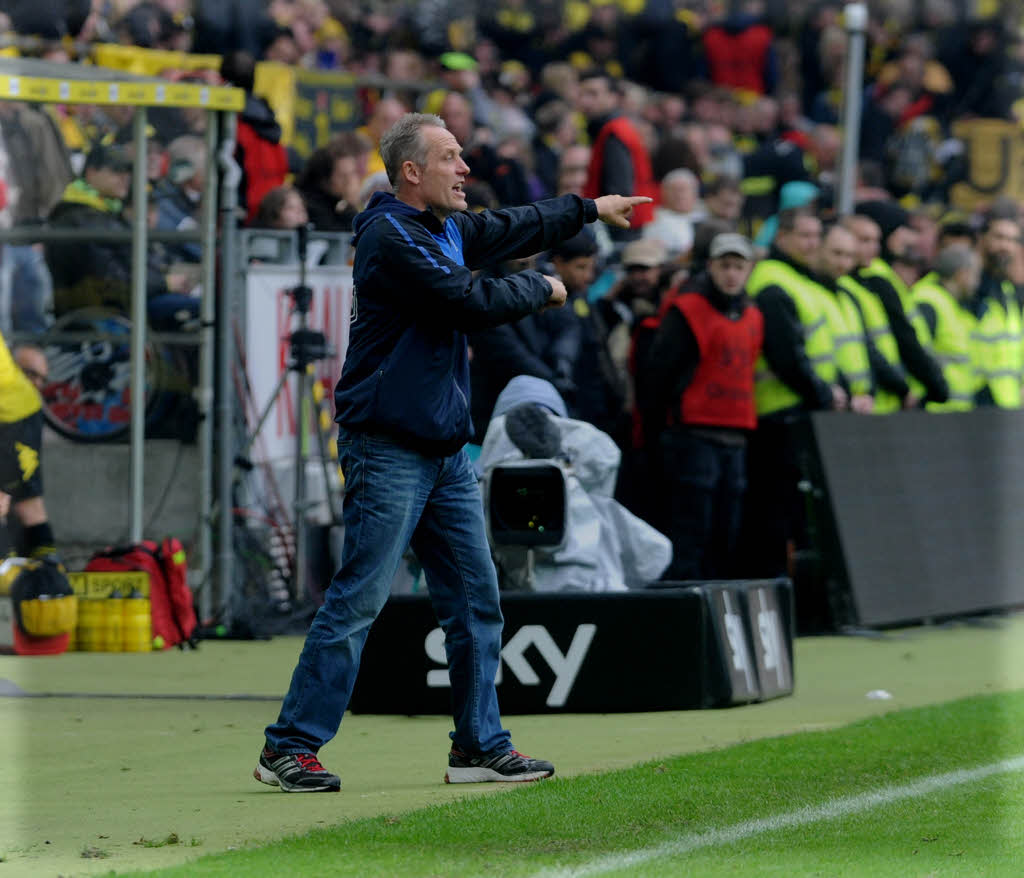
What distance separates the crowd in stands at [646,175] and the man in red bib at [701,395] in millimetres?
46

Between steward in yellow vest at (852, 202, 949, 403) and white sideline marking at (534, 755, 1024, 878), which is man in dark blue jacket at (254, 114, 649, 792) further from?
steward in yellow vest at (852, 202, 949, 403)

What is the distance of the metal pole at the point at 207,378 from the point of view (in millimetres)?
12938

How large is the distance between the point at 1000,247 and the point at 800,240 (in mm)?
3104

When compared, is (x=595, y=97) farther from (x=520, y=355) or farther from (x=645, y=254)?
(x=520, y=355)

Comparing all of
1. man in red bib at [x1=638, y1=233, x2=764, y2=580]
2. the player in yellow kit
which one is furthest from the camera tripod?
man in red bib at [x1=638, y1=233, x2=764, y2=580]

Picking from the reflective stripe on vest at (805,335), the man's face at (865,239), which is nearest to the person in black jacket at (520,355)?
the reflective stripe on vest at (805,335)

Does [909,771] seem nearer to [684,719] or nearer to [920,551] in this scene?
[684,719]

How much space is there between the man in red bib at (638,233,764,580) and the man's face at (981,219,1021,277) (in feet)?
12.9

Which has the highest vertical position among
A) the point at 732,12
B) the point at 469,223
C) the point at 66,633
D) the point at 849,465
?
the point at 732,12

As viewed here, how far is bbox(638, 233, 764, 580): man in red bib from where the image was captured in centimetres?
1295

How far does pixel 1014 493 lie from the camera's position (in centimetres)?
1473

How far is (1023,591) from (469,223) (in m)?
7.91

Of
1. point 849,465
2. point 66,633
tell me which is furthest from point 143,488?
point 849,465

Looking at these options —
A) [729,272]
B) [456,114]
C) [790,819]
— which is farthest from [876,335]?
[790,819]
